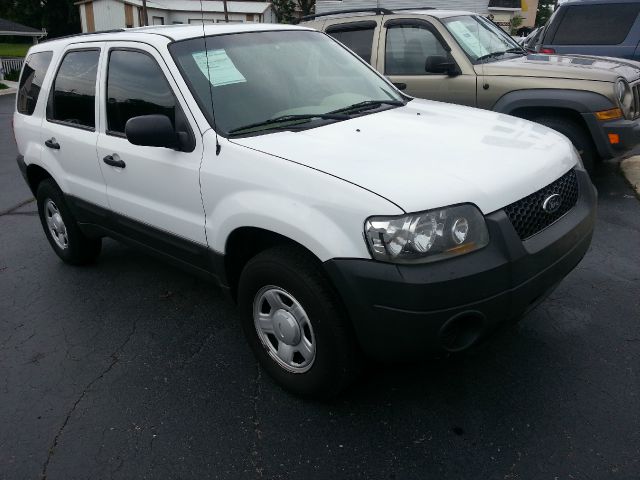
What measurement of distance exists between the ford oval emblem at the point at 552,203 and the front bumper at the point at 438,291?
200mm

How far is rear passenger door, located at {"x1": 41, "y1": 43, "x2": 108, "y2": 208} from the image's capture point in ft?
12.9

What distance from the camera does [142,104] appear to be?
3.51m

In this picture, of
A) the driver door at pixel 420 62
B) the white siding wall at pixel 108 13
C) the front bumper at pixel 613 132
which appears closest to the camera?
the front bumper at pixel 613 132

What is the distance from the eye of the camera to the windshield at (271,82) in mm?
3172

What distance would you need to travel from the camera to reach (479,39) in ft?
21.6

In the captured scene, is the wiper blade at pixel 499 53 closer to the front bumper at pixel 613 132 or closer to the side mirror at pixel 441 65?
the side mirror at pixel 441 65

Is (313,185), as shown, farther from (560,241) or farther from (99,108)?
(99,108)

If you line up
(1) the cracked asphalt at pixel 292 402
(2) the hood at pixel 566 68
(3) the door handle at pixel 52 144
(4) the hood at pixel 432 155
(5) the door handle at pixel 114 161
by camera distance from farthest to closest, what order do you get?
(2) the hood at pixel 566 68 → (3) the door handle at pixel 52 144 → (5) the door handle at pixel 114 161 → (1) the cracked asphalt at pixel 292 402 → (4) the hood at pixel 432 155

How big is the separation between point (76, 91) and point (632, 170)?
5.94 meters

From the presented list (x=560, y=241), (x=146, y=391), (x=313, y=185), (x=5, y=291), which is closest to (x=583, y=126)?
(x=560, y=241)

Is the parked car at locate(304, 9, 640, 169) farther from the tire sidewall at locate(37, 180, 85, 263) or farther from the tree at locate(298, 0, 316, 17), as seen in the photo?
the tree at locate(298, 0, 316, 17)

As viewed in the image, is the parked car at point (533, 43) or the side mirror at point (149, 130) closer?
the side mirror at point (149, 130)

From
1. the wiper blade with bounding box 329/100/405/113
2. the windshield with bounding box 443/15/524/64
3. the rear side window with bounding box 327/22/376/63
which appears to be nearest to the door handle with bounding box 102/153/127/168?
the wiper blade with bounding box 329/100/405/113

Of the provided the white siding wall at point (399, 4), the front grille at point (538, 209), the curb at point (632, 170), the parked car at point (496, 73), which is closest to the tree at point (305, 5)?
the white siding wall at point (399, 4)
